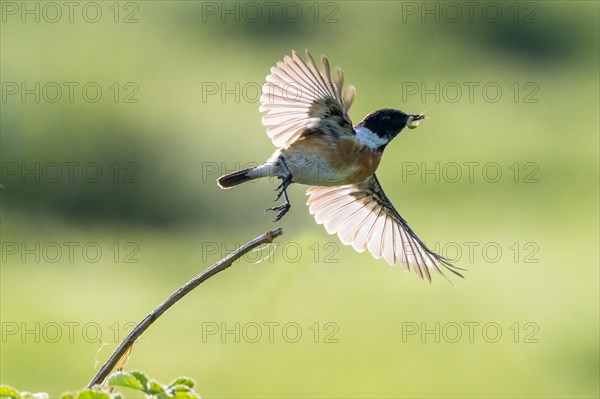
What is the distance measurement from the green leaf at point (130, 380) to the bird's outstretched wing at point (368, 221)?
11.5ft

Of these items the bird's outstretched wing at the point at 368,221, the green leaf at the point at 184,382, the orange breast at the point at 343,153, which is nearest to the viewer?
the green leaf at the point at 184,382

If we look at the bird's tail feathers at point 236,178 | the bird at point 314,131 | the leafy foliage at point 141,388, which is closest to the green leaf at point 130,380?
the leafy foliage at point 141,388

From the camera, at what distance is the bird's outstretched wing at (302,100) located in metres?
3.85

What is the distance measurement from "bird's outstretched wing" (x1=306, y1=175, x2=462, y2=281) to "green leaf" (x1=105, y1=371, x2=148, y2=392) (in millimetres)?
3495

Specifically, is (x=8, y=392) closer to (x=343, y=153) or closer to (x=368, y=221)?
(x=343, y=153)

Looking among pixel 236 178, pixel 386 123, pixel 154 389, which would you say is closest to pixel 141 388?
pixel 154 389

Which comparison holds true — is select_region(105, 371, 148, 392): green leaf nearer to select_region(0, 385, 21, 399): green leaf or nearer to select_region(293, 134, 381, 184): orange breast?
select_region(0, 385, 21, 399): green leaf

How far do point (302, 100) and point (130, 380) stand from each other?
2707mm

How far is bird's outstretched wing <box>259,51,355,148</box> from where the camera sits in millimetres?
3850

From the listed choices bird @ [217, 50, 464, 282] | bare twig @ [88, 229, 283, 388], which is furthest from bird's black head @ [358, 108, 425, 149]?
bare twig @ [88, 229, 283, 388]

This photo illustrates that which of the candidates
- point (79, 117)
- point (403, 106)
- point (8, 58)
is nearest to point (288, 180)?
point (79, 117)

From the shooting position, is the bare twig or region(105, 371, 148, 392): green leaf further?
the bare twig

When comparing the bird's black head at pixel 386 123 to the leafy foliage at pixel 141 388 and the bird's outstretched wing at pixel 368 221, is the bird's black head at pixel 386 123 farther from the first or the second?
the leafy foliage at pixel 141 388

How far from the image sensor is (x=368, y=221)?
5.01 metres
